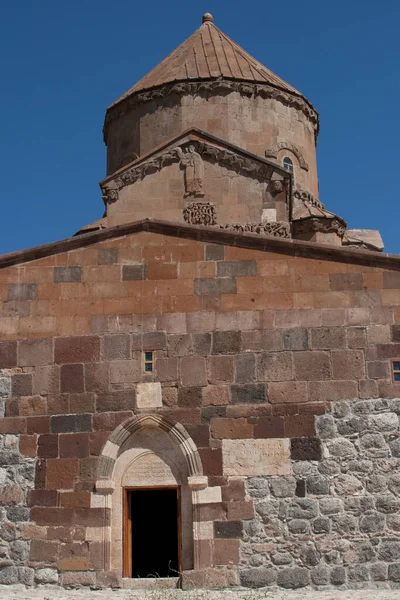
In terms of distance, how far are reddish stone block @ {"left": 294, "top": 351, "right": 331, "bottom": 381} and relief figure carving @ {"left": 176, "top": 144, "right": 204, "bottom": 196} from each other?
5101mm

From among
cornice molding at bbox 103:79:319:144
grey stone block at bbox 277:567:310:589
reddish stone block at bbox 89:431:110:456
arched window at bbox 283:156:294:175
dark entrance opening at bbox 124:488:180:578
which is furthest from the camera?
arched window at bbox 283:156:294:175

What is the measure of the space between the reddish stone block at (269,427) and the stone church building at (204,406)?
2 centimetres

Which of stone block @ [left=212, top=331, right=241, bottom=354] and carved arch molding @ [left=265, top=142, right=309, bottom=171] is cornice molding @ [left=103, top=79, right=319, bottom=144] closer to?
carved arch molding @ [left=265, top=142, right=309, bottom=171]

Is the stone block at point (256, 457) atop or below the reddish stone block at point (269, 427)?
below

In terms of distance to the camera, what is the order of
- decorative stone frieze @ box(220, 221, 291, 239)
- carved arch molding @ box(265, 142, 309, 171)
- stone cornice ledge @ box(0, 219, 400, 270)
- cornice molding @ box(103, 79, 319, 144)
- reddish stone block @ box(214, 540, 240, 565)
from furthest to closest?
carved arch molding @ box(265, 142, 309, 171)
cornice molding @ box(103, 79, 319, 144)
decorative stone frieze @ box(220, 221, 291, 239)
stone cornice ledge @ box(0, 219, 400, 270)
reddish stone block @ box(214, 540, 240, 565)

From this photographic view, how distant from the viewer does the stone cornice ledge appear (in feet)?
31.1

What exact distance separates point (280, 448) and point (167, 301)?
2137 mm

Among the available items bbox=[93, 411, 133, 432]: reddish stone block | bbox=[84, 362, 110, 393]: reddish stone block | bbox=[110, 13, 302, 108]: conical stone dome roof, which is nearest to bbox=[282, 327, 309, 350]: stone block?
bbox=[93, 411, 133, 432]: reddish stone block

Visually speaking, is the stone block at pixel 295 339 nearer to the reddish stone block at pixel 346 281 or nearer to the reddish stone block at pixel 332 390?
the reddish stone block at pixel 332 390

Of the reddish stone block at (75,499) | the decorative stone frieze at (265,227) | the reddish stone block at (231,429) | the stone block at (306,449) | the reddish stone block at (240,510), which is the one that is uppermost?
the decorative stone frieze at (265,227)

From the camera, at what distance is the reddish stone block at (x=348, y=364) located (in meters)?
9.18

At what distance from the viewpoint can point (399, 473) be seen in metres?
8.88

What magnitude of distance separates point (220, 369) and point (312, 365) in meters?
1.04

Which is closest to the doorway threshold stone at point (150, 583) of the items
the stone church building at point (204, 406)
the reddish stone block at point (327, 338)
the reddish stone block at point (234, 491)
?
the stone church building at point (204, 406)
